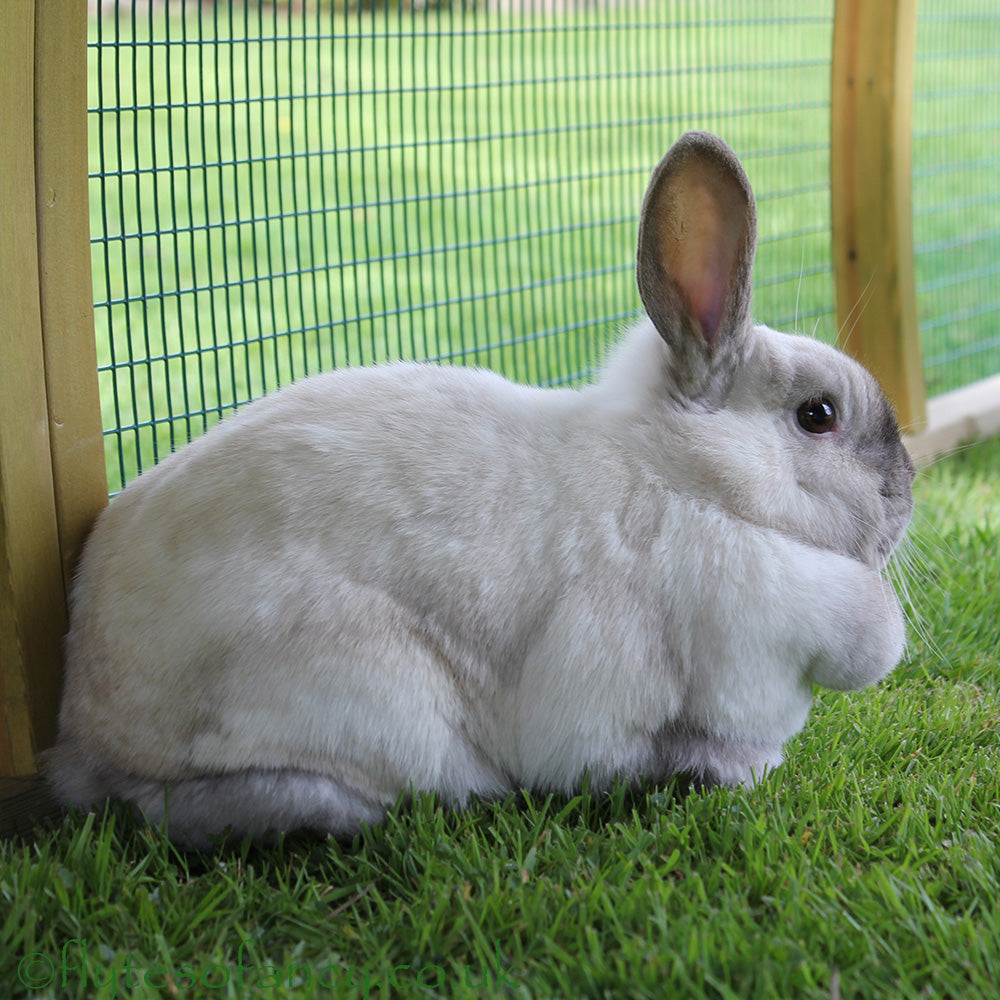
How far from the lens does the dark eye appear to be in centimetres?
211

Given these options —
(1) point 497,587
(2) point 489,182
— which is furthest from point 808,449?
(2) point 489,182

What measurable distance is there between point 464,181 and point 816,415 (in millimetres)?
2045

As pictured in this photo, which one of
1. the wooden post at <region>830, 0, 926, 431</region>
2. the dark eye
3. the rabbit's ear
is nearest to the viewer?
the rabbit's ear

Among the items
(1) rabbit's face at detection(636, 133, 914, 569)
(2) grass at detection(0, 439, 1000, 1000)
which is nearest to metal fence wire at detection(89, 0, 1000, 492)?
(1) rabbit's face at detection(636, 133, 914, 569)

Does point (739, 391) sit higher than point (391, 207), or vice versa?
point (391, 207)

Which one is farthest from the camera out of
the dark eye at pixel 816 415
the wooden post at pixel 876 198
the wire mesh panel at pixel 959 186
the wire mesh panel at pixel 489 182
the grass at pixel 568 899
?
the wire mesh panel at pixel 959 186

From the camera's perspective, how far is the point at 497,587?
1.95 metres

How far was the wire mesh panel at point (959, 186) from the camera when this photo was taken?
495 cm

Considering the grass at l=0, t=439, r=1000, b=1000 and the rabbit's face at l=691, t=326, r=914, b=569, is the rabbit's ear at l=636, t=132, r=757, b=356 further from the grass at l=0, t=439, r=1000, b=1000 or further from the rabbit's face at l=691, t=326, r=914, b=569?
the grass at l=0, t=439, r=1000, b=1000

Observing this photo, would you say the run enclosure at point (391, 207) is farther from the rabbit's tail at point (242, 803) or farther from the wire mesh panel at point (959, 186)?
the rabbit's tail at point (242, 803)

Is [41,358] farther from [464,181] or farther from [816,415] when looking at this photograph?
[464,181]

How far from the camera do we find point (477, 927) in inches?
66.7

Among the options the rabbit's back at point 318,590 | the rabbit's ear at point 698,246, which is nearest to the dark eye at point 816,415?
the rabbit's ear at point 698,246

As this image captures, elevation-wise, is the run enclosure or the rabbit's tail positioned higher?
the run enclosure
